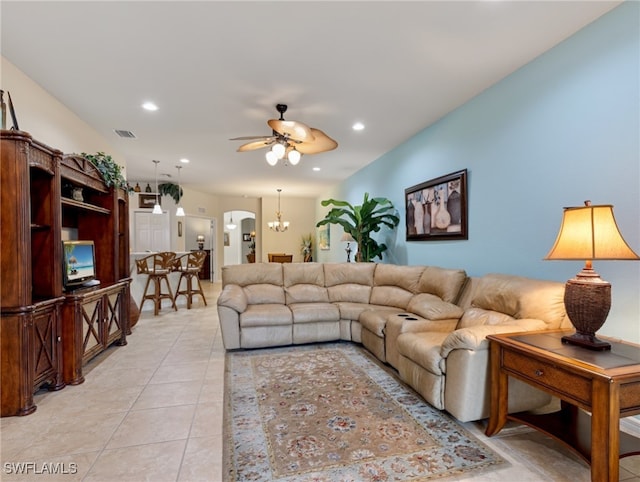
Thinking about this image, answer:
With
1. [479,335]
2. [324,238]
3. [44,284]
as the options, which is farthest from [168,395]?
[324,238]

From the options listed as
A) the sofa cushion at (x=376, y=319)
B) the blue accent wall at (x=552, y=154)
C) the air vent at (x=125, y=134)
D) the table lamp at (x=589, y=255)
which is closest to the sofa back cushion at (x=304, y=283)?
the sofa cushion at (x=376, y=319)

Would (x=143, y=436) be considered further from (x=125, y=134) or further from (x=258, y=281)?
(x=125, y=134)

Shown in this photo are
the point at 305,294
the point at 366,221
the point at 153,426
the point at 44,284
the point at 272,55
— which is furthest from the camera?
the point at 366,221

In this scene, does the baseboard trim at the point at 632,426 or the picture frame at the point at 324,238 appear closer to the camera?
the baseboard trim at the point at 632,426

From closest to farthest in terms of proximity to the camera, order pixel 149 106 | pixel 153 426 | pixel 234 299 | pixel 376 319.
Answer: pixel 153 426, pixel 376 319, pixel 149 106, pixel 234 299

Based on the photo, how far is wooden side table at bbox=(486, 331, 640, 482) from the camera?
143 centimetres

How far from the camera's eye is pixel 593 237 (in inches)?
69.3

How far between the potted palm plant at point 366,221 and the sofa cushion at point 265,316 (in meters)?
1.85

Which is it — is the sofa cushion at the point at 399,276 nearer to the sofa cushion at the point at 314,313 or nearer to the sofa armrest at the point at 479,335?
the sofa cushion at the point at 314,313

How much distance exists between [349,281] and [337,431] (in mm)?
2675

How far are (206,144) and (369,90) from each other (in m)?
2.88

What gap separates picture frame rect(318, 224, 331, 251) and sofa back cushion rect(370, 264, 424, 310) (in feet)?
13.8

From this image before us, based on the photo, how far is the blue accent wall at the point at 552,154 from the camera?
2.14m

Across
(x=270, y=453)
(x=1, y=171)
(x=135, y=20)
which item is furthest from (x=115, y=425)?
(x=135, y=20)
